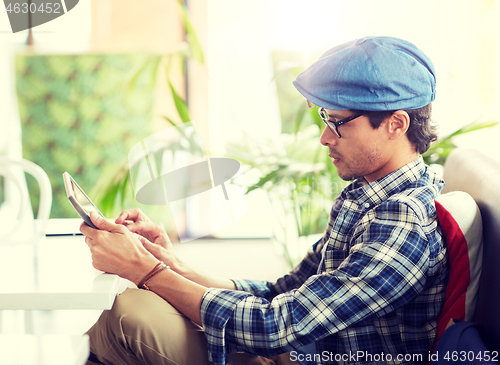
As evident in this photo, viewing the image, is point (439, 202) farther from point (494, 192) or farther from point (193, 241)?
point (193, 241)

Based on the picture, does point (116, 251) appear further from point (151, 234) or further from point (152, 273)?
point (151, 234)

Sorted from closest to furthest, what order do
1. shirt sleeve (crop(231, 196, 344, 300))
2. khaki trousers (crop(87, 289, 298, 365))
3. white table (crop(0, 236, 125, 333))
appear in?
white table (crop(0, 236, 125, 333))
khaki trousers (crop(87, 289, 298, 365))
shirt sleeve (crop(231, 196, 344, 300))

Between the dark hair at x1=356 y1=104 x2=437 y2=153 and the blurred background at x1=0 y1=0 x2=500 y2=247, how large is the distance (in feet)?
4.41

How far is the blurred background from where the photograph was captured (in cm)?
242

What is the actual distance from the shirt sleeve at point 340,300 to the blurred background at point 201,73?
4.79 feet

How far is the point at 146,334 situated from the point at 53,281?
0.20 m

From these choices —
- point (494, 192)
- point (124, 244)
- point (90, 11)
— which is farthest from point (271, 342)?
point (90, 11)

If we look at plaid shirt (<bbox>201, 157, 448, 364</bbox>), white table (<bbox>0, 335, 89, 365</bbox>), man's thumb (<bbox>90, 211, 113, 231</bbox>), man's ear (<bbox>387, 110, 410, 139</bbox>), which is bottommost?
white table (<bbox>0, 335, 89, 365</bbox>)

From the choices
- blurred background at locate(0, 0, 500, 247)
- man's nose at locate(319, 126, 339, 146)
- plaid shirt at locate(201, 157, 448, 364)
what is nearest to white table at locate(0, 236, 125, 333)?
plaid shirt at locate(201, 157, 448, 364)

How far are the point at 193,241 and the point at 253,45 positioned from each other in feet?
4.09

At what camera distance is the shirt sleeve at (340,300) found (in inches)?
29.8

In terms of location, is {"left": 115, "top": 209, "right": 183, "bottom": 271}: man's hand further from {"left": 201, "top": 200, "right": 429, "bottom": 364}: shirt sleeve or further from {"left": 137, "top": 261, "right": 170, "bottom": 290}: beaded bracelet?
{"left": 201, "top": 200, "right": 429, "bottom": 364}: shirt sleeve

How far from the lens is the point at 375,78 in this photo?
0.83m

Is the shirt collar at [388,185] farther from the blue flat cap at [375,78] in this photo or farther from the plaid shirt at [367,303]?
the blue flat cap at [375,78]
